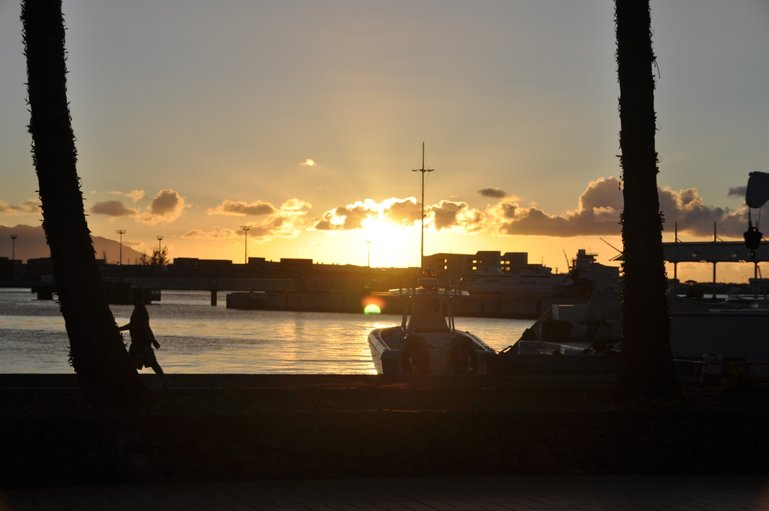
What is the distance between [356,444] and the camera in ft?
37.7

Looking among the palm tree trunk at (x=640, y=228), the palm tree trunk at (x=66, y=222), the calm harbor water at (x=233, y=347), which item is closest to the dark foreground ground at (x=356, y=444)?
the palm tree trunk at (x=66, y=222)

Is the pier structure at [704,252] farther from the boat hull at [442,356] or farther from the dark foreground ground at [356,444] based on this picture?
the dark foreground ground at [356,444]

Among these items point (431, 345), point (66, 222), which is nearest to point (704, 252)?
point (431, 345)

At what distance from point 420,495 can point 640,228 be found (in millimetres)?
5642

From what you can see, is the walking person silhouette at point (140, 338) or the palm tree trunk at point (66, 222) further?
the walking person silhouette at point (140, 338)

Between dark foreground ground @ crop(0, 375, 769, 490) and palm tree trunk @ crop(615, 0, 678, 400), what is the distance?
0.97 m

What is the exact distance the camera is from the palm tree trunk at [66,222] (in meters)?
12.5

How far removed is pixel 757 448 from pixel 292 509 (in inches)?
236

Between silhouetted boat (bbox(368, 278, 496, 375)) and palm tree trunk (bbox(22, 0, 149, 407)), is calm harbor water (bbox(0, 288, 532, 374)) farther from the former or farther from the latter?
palm tree trunk (bbox(22, 0, 149, 407))

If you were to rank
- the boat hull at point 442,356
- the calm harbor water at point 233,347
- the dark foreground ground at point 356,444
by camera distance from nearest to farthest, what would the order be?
the dark foreground ground at point 356,444, the boat hull at point 442,356, the calm harbor water at point 233,347

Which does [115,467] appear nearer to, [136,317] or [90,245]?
[90,245]

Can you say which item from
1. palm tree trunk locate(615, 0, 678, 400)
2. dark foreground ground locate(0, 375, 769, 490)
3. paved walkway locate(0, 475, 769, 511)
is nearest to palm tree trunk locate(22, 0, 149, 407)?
dark foreground ground locate(0, 375, 769, 490)

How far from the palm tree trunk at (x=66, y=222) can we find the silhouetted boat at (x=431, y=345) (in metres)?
13.7

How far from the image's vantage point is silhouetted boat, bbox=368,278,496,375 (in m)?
26.7
